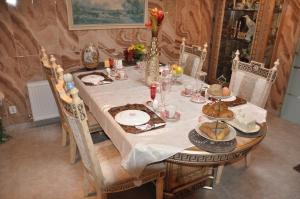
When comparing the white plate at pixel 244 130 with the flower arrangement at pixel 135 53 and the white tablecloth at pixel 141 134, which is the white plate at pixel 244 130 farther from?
the flower arrangement at pixel 135 53

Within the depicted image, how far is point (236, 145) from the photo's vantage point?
134 centimetres

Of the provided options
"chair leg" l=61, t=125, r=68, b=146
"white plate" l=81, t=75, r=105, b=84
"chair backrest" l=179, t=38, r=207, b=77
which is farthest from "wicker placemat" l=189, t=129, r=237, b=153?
"chair leg" l=61, t=125, r=68, b=146

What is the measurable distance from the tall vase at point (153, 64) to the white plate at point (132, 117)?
0.58 m

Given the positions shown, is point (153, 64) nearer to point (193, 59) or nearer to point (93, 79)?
point (93, 79)

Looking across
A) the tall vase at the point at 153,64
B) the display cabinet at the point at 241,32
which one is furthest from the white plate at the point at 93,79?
the display cabinet at the point at 241,32

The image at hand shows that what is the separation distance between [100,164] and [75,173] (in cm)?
79

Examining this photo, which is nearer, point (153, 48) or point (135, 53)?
point (153, 48)

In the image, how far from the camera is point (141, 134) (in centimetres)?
142

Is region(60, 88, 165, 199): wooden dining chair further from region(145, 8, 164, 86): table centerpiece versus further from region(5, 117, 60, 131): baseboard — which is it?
region(5, 117, 60, 131): baseboard

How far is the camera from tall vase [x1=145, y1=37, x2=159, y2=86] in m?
2.06

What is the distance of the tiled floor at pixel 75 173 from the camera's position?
1.99 metres

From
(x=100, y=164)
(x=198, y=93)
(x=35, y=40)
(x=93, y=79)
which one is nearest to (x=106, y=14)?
(x=35, y=40)

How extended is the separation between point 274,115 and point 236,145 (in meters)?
2.39

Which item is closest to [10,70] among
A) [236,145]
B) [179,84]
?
[179,84]
